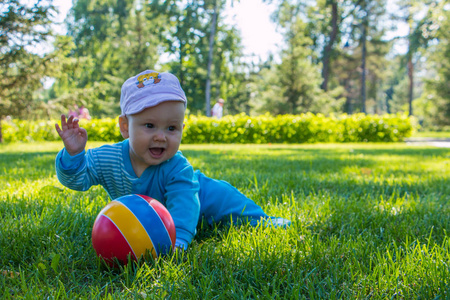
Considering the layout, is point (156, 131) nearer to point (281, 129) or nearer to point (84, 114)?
point (281, 129)

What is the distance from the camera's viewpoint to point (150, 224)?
1831mm

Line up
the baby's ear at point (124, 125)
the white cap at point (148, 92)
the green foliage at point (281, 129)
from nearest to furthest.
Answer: the white cap at point (148, 92) → the baby's ear at point (124, 125) → the green foliage at point (281, 129)

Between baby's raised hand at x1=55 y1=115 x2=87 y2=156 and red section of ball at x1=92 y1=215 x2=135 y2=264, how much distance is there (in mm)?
623

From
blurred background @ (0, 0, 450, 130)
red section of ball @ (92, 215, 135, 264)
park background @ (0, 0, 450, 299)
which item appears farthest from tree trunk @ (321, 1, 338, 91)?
red section of ball @ (92, 215, 135, 264)

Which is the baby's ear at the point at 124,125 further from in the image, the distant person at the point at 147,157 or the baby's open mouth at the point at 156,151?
the baby's open mouth at the point at 156,151

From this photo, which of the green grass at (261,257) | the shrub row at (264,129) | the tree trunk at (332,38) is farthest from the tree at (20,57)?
the tree trunk at (332,38)

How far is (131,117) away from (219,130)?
1302 cm

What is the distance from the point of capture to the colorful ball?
5.74 feet

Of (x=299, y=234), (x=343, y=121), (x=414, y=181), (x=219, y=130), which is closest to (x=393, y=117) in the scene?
(x=343, y=121)

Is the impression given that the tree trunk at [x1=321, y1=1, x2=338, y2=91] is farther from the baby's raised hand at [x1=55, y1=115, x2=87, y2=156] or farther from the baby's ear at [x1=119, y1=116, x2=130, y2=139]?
the baby's raised hand at [x1=55, y1=115, x2=87, y2=156]

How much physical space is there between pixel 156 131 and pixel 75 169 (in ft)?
1.89

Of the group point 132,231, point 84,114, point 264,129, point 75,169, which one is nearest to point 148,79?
point 75,169

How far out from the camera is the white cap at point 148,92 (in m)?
2.07

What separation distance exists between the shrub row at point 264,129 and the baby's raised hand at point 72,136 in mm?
12844
